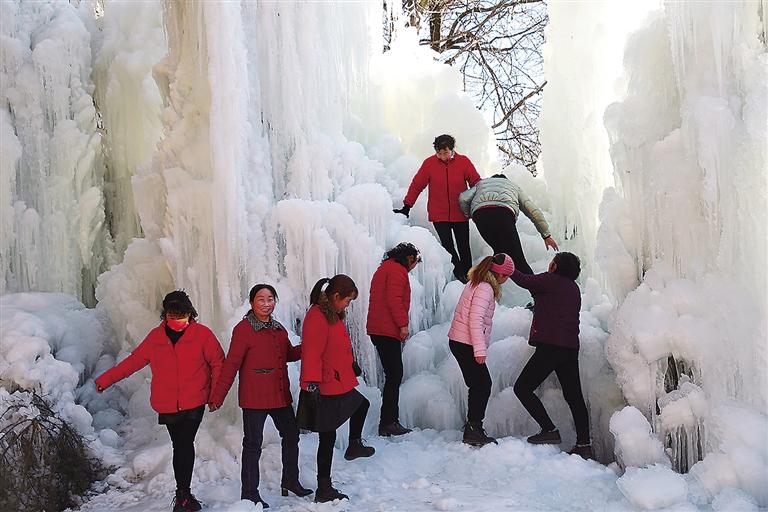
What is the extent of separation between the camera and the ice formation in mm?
4402

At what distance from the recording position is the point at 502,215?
5848mm

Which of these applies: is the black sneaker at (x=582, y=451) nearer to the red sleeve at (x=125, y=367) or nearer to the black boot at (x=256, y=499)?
the black boot at (x=256, y=499)

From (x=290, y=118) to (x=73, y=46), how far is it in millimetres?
3486

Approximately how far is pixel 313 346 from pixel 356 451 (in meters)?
1.18

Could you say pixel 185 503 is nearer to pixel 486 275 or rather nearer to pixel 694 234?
pixel 486 275

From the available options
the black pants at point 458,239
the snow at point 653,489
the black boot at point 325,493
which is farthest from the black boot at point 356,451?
the black pants at point 458,239

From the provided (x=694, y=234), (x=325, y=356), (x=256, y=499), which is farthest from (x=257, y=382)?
(x=694, y=234)

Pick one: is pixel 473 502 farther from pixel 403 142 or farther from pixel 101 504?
pixel 403 142

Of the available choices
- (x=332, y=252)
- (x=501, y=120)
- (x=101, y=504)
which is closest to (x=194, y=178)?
(x=332, y=252)

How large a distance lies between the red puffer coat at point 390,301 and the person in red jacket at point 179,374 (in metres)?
1.44

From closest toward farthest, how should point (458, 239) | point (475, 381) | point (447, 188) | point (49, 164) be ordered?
1. point (475, 381)
2. point (447, 188)
3. point (458, 239)
4. point (49, 164)

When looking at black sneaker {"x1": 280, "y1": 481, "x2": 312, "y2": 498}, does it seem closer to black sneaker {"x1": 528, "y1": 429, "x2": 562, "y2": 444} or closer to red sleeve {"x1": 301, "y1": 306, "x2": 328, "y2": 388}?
red sleeve {"x1": 301, "y1": 306, "x2": 328, "y2": 388}

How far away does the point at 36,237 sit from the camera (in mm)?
7391

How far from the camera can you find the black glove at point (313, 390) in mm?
4020
